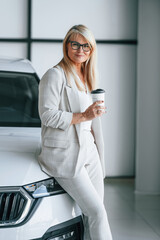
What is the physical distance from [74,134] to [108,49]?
170 inches

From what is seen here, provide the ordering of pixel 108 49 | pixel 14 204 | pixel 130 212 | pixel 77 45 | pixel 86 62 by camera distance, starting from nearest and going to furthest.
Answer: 1. pixel 14 204
2. pixel 77 45
3. pixel 86 62
4. pixel 130 212
5. pixel 108 49

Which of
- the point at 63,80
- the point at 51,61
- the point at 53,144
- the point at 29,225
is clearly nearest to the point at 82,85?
the point at 63,80

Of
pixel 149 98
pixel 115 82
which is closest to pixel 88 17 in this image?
pixel 115 82

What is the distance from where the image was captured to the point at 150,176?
565 cm

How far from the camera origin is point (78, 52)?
2.46 m

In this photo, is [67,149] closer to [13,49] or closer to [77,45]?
[77,45]

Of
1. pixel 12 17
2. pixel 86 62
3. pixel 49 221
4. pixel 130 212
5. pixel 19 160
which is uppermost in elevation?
pixel 12 17

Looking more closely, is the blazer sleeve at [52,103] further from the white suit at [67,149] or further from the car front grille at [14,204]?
the car front grille at [14,204]

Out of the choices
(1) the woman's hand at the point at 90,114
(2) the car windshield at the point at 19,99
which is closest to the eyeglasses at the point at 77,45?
(1) the woman's hand at the point at 90,114

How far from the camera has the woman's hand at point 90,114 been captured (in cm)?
229

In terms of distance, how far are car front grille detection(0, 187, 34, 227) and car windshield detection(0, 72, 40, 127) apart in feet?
3.99

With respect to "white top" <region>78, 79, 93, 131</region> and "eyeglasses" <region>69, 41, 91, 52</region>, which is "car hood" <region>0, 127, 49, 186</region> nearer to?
"white top" <region>78, 79, 93, 131</region>

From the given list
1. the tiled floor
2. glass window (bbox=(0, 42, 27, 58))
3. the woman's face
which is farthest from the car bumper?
glass window (bbox=(0, 42, 27, 58))

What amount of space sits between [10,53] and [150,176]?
3131 mm
